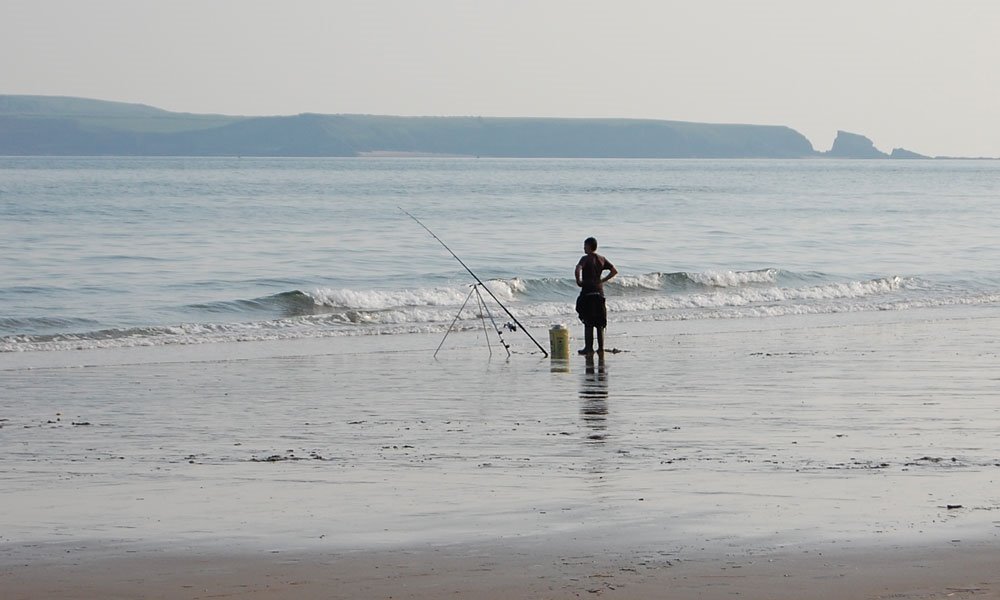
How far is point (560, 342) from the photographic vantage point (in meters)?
14.3

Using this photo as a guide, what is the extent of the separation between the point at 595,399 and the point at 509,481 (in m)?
3.79

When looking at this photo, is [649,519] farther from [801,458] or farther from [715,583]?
[801,458]

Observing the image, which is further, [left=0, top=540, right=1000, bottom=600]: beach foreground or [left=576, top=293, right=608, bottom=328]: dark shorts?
[left=576, top=293, right=608, bottom=328]: dark shorts

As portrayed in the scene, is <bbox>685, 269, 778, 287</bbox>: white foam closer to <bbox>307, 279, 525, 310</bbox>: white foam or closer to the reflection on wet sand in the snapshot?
<bbox>307, 279, 525, 310</bbox>: white foam

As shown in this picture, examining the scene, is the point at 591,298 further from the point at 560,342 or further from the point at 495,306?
the point at 495,306

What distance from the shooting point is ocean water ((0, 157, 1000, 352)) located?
20.1 metres

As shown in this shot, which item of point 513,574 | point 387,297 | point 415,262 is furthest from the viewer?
point 415,262

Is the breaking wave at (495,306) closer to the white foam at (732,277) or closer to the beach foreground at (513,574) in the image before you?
the white foam at (732,277)

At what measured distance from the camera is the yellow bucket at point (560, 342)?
561 inches

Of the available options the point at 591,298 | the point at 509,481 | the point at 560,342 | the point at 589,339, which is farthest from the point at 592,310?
→ the point at 509,481

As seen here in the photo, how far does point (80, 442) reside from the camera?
8.87m

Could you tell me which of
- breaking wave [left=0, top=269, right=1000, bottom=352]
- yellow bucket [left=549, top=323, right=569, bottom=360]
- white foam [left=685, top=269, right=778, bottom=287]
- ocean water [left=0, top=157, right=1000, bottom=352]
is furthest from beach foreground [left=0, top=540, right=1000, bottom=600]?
white foam [left=685, top=269, right=778, bottom=287]

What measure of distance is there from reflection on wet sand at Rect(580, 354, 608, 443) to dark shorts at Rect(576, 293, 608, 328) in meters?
0.34

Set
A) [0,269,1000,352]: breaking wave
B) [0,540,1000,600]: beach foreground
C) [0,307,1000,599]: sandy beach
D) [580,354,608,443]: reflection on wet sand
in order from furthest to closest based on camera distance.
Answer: [0,269,1000,352]: breaking wave
[580,354,608,443]: reflection on wet sand
[0,307,1000,599]: sandy beach
[0,540,1000,600]: beach foreground
